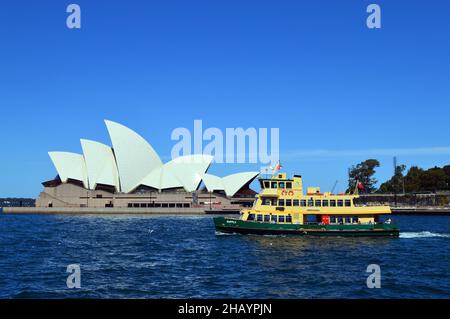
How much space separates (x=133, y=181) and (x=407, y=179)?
300 feet

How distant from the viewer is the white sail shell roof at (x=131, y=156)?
12788cm

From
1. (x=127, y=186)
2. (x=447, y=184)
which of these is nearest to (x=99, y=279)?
(x=127, y=186)

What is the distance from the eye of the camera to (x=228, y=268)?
28.5 m

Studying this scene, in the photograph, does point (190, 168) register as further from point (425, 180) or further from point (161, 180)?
point (425, 180)

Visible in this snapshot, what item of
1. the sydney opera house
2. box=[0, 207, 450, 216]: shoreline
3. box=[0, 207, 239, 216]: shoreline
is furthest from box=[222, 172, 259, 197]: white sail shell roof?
box=[0, 207, 239, 216]: shoreline

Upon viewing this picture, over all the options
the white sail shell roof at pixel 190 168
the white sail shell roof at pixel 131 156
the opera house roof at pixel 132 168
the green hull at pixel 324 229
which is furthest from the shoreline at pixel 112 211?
the green hull at pixel 324 229

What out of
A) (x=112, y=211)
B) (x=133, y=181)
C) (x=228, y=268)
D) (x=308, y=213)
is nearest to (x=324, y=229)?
(x=308, y=213)

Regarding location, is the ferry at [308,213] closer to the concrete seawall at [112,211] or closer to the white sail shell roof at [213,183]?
the concrete seawall at [112,211]

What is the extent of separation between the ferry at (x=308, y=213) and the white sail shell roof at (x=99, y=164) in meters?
91.8

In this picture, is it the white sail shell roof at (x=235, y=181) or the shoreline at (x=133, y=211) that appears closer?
the shoreline at (x=133, y=211)

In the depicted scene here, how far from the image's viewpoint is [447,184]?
491ft

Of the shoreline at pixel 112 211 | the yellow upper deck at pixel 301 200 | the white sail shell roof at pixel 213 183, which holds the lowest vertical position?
the shoreline at pixel 112 211

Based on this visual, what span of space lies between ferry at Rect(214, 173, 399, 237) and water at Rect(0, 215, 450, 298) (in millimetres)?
1820
